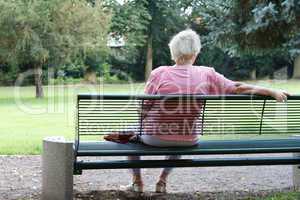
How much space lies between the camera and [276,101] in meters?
5.09

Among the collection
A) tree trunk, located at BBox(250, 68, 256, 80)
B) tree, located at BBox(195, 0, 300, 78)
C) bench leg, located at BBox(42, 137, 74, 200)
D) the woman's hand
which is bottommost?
tree trunk, located at BBox(250, 68, 256, 80)

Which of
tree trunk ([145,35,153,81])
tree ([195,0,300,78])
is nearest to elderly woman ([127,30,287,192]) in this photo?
tree ([195,0,300,78])

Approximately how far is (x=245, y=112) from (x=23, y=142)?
6.90m

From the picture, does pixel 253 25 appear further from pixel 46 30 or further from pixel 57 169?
pixel 46 30

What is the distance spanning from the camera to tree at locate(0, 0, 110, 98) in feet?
104

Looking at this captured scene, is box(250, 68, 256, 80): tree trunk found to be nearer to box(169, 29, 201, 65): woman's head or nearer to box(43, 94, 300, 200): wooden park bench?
box(43, 94, 300, 200): wooden park bench

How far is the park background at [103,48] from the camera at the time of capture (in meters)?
11.7

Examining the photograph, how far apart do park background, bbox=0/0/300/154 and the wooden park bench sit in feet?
0.98

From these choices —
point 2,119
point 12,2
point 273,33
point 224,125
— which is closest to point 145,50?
point 12,2

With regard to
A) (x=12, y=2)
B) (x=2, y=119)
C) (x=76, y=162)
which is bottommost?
(x=2, y=119)

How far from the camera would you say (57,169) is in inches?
196

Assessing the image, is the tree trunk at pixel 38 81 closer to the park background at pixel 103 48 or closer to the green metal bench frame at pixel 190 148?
the park background at pixel 103 48

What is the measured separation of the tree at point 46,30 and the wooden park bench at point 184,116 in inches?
1081

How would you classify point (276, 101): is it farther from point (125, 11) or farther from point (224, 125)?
point (125, 11)
